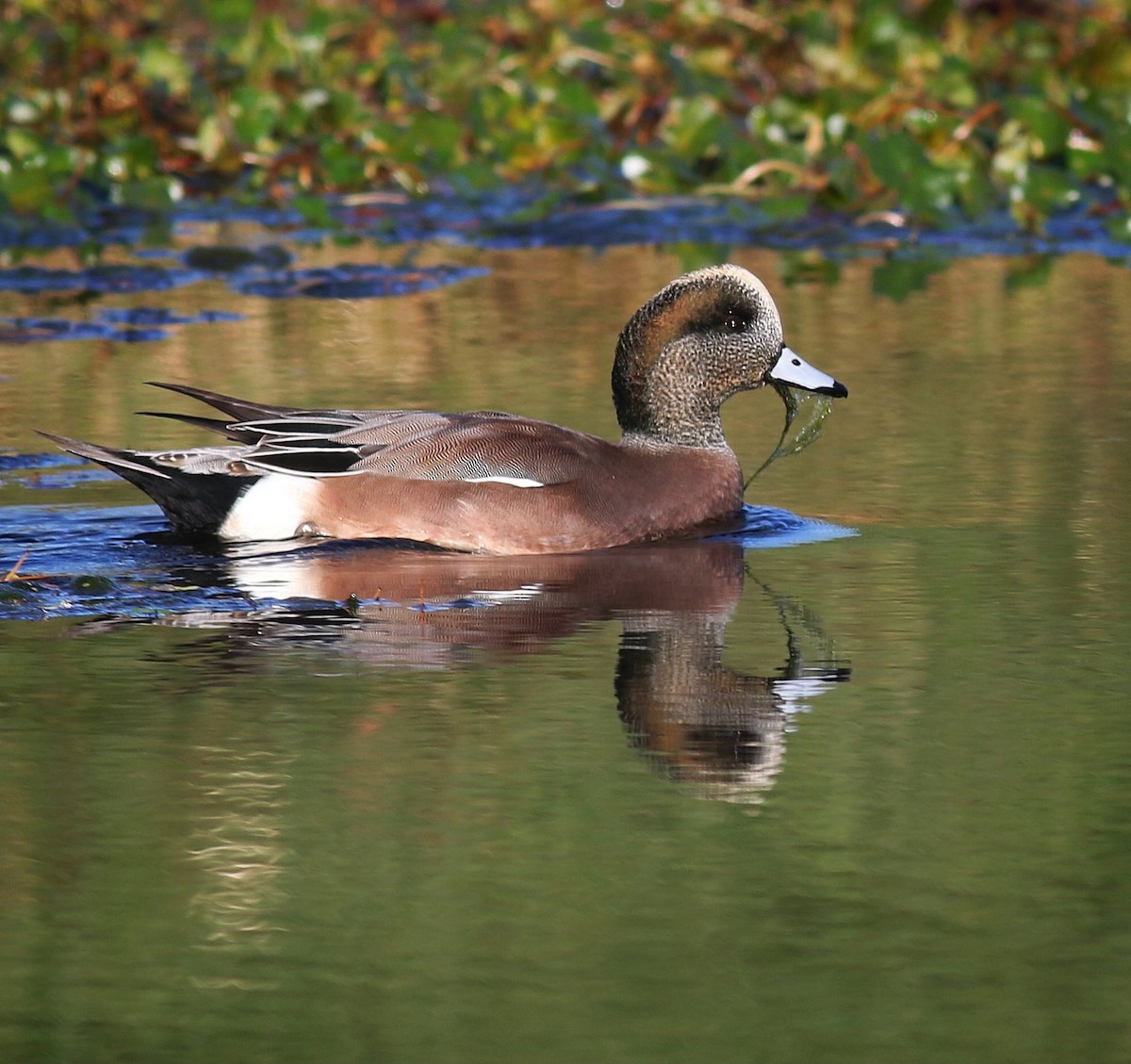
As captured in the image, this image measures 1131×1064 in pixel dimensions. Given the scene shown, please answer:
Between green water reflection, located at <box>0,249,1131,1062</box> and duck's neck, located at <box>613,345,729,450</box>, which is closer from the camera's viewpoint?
green water reflection, located at <box>0,249,1131,1062</box>

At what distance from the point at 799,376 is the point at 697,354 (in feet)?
1.11

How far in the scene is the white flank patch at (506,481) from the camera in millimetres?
7285

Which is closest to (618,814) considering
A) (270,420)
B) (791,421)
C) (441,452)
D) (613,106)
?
(441,452)

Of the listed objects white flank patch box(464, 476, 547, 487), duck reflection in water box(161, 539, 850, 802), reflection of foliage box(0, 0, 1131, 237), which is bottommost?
duck reflection in water box(161, 539, 850, 802)

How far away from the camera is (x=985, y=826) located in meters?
4.43

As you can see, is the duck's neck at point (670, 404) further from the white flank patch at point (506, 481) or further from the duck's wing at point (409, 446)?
the white flank patch at point (506, 481)

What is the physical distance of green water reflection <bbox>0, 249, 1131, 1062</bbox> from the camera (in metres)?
3.66

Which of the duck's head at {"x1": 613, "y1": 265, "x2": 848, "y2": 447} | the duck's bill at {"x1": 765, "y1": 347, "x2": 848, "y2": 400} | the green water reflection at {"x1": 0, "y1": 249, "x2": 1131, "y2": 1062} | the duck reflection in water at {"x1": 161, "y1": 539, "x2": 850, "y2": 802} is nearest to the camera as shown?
the green water reflection at {"x1": 0, "y1": 249, "x2": 1131, "y2": 1062}

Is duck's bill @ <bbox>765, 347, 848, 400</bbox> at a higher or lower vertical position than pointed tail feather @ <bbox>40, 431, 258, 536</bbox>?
higher

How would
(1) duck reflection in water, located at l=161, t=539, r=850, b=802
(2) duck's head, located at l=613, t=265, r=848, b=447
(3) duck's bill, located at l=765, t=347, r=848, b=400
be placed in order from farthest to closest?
(2) duck's head, located at l=613, t=265, r=848, b=447 → (3) duck's bill, located at l=765, t=347, r=848, b=400 → (1) duck reflection in water, located at l=161, t=539, r=850, b=802

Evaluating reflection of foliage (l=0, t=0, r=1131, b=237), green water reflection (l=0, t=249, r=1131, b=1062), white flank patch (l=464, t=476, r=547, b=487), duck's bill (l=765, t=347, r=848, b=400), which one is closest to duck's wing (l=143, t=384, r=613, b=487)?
white flank patch (l=464, t=476, r=547, b=487)

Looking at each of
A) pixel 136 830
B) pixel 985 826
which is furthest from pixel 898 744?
pixel 136 830

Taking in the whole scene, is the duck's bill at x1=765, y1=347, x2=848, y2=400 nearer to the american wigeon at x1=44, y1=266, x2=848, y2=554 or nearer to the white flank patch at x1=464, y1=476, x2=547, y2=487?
the american wigeon at x1=44, y1=266, x2=848, y2=554

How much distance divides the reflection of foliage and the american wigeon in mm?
6318
